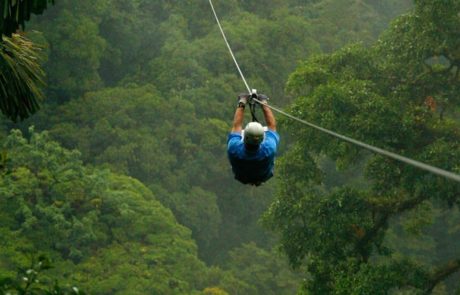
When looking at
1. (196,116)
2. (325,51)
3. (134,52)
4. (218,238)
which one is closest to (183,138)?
(196,116)

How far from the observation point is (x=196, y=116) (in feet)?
83.8

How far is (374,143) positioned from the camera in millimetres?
12148

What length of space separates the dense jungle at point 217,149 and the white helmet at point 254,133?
3.46 ft

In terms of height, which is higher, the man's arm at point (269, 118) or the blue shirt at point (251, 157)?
the man's arm at point (269, 118)

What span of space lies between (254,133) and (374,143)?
25.6 ft

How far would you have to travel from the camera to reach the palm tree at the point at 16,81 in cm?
423

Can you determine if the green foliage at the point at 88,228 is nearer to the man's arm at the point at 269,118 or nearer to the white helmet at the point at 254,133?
the man's arm at the point at 269,118

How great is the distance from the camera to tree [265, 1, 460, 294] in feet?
38.6

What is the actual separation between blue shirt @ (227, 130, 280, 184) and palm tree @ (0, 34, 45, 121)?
3.51ft

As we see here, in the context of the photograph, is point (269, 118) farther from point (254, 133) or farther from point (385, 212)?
point (385, 212)

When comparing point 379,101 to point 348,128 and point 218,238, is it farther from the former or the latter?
point 218,238

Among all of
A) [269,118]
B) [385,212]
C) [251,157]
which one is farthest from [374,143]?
[251,157]

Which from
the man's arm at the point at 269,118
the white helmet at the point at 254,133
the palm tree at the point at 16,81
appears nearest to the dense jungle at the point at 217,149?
the palm tree at the point at 16,81

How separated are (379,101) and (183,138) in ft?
41.4
